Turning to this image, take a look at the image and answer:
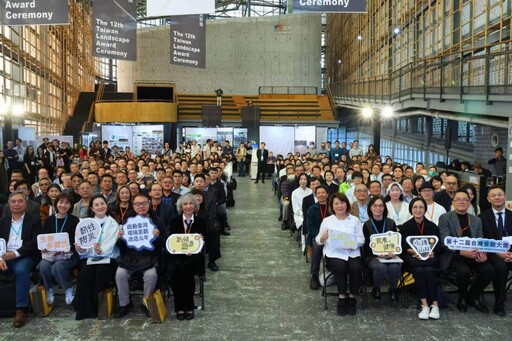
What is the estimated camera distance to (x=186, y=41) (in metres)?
13.5

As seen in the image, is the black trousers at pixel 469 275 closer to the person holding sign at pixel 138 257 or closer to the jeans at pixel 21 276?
the person holding sign at pixel 138 257

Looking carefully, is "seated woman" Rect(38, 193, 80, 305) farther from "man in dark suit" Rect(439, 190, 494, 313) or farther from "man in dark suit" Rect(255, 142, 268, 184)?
"man in dark suit" Rect(255, 142, 268, 184)

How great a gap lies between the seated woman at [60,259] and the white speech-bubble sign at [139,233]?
667 mm

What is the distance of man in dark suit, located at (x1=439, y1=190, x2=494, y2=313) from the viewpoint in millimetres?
5660

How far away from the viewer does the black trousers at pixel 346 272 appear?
5660 millimetres

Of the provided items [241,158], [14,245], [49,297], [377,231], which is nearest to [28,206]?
[14,245]

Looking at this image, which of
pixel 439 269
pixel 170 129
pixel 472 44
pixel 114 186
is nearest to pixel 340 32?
pixel 170 129

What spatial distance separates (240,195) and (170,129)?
39.6 ft

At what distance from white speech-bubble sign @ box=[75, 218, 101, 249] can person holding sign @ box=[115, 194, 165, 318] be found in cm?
28

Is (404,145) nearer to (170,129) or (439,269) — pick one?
(170,129)

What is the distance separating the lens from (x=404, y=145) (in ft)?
72.8

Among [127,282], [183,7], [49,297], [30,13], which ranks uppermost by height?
[30,13]

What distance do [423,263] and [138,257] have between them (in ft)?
10.5

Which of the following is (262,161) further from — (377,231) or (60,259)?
(60,259)
